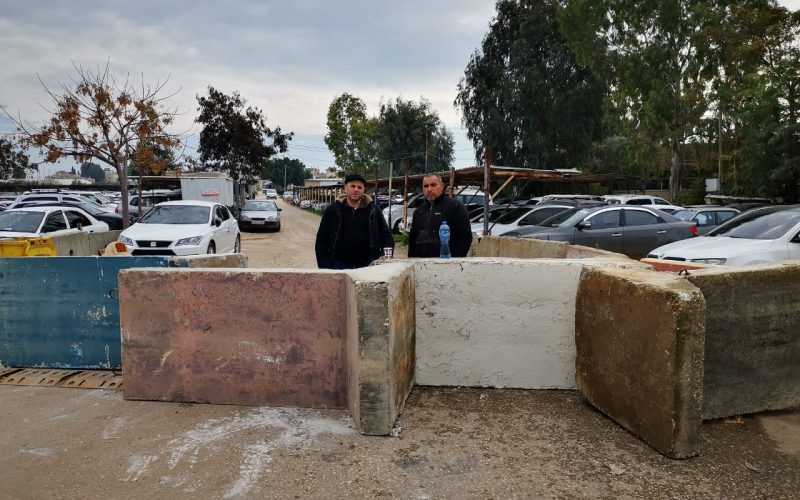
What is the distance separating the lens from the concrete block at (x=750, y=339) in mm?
3873

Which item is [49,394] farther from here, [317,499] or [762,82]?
[762,82]

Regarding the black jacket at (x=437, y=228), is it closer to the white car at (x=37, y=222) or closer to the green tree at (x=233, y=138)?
the white car at (x=37, y=222)

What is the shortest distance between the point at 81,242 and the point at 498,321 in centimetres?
909

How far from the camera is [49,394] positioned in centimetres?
458

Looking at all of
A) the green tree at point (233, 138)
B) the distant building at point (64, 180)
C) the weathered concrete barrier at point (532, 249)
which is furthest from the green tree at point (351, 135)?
the weathered concrete barrier at point (532, 249)

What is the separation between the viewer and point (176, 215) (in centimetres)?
1263

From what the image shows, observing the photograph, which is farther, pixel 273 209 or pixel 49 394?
pixel 273 209

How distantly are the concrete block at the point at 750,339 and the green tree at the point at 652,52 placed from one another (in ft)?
98.6

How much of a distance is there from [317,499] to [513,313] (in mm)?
2184

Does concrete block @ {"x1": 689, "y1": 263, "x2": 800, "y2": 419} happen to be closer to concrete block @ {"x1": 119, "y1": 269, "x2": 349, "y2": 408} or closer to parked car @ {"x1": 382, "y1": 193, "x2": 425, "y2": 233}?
concrete block @ {"x1": 119, "y1": 269, "x2": 349, "y2": 408}

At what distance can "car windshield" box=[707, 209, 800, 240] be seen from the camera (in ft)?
26.4

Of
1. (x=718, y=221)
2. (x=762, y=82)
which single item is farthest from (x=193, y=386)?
(x=762, y=82)

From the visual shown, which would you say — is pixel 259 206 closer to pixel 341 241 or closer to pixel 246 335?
pixel 341 241

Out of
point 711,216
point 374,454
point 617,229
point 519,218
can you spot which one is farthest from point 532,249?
point 711,216
